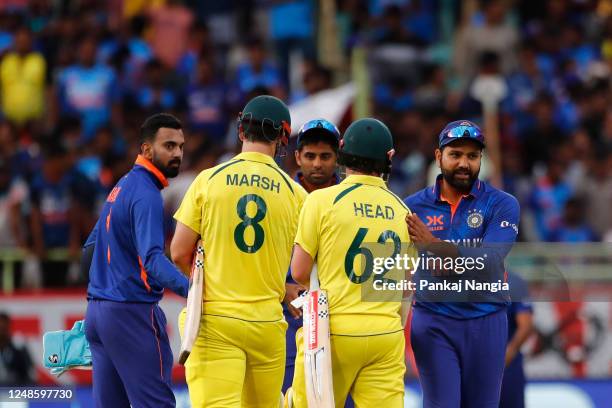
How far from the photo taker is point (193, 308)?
8.35 metres

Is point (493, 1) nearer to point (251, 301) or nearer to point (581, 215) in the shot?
point (581, 215)

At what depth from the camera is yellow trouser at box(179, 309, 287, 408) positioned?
8.38 m

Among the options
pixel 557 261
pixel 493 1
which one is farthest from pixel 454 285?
pixel 493 1

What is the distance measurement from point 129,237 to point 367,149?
69.9 inches

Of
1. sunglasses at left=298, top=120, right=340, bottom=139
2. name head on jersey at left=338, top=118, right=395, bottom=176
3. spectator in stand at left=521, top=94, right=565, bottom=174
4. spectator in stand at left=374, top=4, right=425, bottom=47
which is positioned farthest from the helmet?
spectator in stand at left=374, top=4, right=425, bottom=47

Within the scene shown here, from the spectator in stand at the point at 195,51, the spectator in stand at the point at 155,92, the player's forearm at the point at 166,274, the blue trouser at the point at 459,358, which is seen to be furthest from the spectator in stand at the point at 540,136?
the player's forearm at the point at 166,274

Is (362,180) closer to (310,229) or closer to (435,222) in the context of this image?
(310,229)

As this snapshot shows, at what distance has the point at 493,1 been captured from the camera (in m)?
19.7

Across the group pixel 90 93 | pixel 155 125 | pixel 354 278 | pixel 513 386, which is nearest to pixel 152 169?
pixel 155 125

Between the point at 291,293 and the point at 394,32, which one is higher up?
the point at 394,32

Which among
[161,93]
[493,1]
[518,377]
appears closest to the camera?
[518,377]

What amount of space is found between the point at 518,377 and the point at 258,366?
325 cm

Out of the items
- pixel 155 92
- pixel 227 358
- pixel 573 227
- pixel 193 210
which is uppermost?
pixel 155 92

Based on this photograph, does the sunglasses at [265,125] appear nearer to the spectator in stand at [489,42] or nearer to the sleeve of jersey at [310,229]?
the sleeve of jersey at [310,229]
